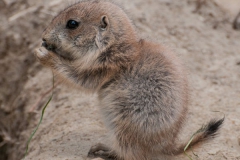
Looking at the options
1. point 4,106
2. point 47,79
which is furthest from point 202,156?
point 4,106

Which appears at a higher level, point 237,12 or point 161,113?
point 161,113

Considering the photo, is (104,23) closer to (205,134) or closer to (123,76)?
(123,76)

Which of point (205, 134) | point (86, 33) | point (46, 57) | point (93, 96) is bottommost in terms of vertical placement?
point (93, 96)

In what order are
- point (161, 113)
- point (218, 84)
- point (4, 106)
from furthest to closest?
point (4, 106), point (218, 84), point (161, 113)

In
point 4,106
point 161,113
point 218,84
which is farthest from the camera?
point 4,106

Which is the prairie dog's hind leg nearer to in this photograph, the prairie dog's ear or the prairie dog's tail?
the prairie dog's tail

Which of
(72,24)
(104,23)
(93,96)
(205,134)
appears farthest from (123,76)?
(93,96)

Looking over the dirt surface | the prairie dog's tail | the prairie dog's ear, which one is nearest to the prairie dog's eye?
the prairie dog's ear

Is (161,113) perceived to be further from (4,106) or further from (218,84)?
(4,106)
